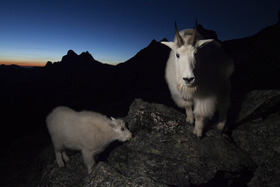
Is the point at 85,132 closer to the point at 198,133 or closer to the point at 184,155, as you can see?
the point at 184,155

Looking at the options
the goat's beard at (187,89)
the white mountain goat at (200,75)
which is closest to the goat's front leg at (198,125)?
the white mountain goat at (200,75)

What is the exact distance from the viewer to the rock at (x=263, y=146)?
4543 millimetres

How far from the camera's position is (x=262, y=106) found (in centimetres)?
577

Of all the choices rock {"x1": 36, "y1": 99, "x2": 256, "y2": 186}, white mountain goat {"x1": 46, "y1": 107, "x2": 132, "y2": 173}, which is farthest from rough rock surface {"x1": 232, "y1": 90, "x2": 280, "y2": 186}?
white mountain goat {"x1": 46, "y1": 107, "x2": 132, "y2": 173}

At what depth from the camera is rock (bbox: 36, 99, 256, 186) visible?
409 cm

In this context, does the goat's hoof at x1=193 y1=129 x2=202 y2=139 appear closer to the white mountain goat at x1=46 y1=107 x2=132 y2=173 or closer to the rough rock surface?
the rough rock surface

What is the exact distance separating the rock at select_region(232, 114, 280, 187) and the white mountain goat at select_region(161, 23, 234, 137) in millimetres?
805

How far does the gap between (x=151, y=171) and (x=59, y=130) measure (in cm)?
327

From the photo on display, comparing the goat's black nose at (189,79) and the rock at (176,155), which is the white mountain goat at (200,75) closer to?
the goat's black nose at (189,79)

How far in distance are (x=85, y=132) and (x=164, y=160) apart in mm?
2581

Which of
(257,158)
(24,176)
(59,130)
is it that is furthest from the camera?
(24,176)

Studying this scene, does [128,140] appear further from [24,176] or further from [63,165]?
[24,176]

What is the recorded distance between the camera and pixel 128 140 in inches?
228

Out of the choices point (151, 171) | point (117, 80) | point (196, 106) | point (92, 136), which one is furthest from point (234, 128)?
point (117, 80)
